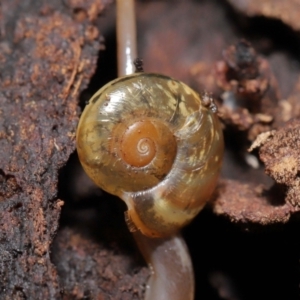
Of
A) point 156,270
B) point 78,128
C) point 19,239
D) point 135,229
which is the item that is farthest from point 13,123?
point 156,270

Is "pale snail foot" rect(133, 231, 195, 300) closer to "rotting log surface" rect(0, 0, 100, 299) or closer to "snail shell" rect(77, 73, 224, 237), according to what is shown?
"snail shell" rect(77, 73, 224, 237)

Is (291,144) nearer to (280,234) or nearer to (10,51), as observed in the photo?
(280,234)

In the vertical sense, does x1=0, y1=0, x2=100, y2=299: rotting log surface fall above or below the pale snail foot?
above

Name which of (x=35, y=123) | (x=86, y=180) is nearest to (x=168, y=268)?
(x=86, y=180)

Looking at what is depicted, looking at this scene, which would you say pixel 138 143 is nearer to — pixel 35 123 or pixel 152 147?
pixel 152 147

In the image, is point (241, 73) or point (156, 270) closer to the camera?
point (156, 270)

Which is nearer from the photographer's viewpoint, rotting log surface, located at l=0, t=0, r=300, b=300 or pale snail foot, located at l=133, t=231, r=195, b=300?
rotting log surface, located at l=0, t=0, r=300, b=300

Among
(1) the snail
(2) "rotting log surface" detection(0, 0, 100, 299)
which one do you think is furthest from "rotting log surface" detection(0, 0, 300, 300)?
(1) the snail
